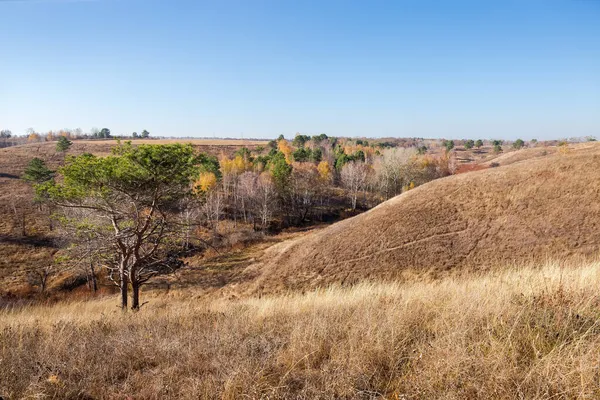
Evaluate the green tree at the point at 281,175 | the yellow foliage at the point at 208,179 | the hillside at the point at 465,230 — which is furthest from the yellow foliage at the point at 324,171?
the hillside at the point at 465,230

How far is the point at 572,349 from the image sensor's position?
348 centimetres

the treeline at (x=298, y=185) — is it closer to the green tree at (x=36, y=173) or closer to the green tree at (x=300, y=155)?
the green tree at (x=300, y=155)

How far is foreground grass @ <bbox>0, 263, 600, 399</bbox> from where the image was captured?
3143mm

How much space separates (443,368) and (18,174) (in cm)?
9615

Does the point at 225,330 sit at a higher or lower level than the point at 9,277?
higher

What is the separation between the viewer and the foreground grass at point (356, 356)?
3.14 metres

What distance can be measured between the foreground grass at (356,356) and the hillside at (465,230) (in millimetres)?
16522

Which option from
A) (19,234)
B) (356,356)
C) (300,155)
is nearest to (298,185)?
(300,155)

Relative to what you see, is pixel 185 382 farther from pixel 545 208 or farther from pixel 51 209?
pixel 51 209

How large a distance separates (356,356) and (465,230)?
22749 mm

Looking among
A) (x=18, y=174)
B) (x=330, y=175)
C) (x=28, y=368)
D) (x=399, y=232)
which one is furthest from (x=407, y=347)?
(x=18, y=174)

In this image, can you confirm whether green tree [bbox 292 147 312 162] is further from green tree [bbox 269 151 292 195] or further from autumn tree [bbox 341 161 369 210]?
green tree [bbox 269 151 292 195]

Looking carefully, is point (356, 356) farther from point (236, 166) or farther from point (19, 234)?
point (236, 166)

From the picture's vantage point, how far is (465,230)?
23.2m
